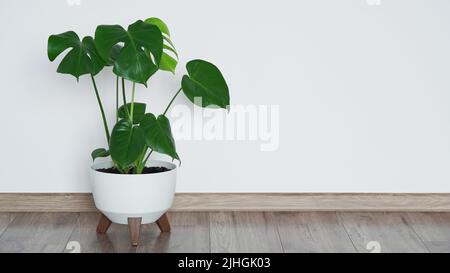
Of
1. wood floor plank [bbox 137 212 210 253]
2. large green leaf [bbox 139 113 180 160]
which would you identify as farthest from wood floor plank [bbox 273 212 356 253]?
large green leaf [bbox 139 113 180 160]

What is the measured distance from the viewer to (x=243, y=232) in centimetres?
234

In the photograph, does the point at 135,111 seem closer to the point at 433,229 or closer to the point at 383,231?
the point at 383,231

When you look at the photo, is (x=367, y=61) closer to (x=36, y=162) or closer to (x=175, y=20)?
(x=175, y=20)

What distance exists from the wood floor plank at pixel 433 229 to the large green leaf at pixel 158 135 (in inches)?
37.7

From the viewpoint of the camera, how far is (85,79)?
2479 mm

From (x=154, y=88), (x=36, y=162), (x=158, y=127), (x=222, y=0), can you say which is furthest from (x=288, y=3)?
(x=36, y=162)

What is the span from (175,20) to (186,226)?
0.79 meters

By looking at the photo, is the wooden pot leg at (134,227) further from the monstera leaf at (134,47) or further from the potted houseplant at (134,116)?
the monstera leaf at (134,47)

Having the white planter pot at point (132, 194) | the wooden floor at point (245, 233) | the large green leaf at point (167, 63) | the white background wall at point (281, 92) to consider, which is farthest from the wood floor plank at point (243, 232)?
the large green leaf at point (167, 63)

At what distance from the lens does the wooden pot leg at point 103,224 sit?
229cm

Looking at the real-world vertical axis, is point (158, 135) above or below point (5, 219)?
above

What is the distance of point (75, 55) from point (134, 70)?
0.26 m

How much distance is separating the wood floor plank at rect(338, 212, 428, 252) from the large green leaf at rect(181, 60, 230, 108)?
0.69 meters

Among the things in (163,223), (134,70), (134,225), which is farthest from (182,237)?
(134,70)
